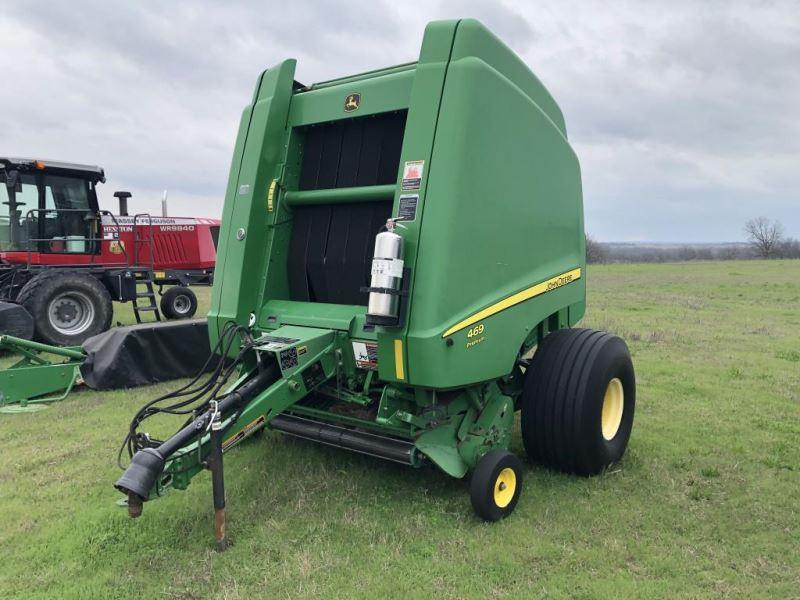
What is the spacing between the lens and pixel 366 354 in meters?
3.81

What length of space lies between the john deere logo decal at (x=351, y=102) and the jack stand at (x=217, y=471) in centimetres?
214

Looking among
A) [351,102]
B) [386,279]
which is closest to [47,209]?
[351,102]

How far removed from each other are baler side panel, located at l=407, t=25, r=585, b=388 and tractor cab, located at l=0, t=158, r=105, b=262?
892 centimetres

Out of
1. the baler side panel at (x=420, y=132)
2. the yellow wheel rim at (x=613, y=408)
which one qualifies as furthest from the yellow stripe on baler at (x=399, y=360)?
the yellow wheel rim at (x=613, y=408)

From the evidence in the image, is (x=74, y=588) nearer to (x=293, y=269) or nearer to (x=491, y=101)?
(x=293, y=269)

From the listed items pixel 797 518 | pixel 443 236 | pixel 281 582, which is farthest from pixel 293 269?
pixel 797 518

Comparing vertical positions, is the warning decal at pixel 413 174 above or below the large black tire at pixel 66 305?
above

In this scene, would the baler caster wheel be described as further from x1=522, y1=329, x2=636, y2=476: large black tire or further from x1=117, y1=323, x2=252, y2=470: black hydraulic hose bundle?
x1=117, y1=323, x2=252, y2=470: black hydraulic hose bundle

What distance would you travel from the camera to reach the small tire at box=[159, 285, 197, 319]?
13438mm

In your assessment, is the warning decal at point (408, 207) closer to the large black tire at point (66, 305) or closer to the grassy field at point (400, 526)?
the grassy field at point (400, 526)

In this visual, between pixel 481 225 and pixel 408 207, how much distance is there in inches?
17.4

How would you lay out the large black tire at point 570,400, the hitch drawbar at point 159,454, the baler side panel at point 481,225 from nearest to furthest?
the hitch drawbar at point 159,454
the baler side panel at point 481,225
the large black tire at point 570,400

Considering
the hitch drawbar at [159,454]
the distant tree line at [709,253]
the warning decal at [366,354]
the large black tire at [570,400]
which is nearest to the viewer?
the hitch drawbar at [159,454]

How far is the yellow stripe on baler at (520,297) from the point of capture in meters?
3.55
